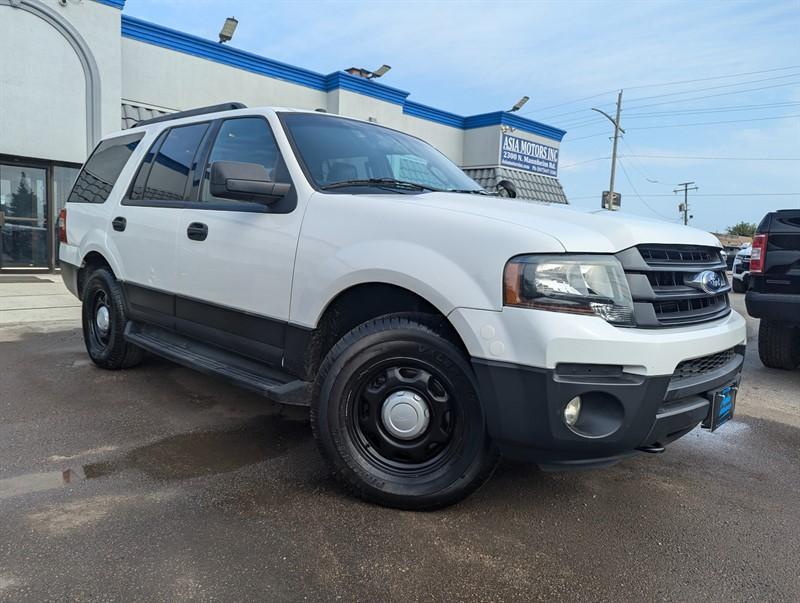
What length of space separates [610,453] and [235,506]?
1.62 meters

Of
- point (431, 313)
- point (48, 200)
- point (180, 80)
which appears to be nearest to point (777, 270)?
point (431, 313)

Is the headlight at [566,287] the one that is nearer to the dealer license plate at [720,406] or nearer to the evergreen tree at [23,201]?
the dealer license plate at [720,406]

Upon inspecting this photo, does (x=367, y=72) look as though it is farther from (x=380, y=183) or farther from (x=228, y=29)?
(x=380, y=183)

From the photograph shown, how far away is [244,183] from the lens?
2.85m

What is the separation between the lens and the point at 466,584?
6.84 ft

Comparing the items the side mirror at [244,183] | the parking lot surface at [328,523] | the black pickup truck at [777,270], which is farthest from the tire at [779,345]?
the side mirror at [244,183]

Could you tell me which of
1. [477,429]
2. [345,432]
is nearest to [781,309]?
[477,429]

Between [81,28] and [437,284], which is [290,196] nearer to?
[437,284]

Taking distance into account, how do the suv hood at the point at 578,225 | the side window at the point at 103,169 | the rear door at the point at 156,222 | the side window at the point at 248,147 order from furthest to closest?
1. the side window at the point at 103,169
2. the rear door at the point at 156,222
3. the side window at the point at 248,147
4. the suv hood at the point at 578,225

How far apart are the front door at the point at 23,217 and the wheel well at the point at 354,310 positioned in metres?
11.2

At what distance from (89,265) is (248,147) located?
2.42 meters

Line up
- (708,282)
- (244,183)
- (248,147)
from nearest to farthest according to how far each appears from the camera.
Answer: (708,282) → (244,183) → (248,147)

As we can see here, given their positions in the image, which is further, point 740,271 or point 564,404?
point 740,271

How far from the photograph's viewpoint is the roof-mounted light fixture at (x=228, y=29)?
12703 millimetres
